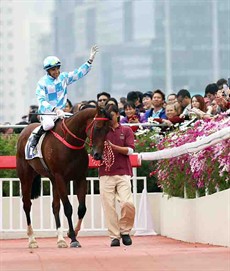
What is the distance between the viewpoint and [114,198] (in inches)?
664

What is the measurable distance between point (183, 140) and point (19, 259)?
14.9 ft

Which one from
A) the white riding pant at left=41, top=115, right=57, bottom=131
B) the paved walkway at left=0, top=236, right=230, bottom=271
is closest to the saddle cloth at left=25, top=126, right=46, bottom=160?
the white riding pant at left=41, top=115, right=57, bottom=131

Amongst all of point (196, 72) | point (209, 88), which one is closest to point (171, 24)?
point (196, 72)

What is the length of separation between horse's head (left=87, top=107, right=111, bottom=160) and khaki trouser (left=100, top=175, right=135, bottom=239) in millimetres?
681

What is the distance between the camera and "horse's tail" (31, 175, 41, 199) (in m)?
18.5

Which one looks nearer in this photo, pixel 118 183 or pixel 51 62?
pixel 118 183

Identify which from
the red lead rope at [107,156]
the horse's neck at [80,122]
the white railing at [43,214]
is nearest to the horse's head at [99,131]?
the red lead rope at [107,156]

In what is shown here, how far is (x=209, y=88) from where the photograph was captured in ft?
67.8

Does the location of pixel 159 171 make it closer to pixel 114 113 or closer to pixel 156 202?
pixel 156 202

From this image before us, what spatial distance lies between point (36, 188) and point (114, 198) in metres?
2.03

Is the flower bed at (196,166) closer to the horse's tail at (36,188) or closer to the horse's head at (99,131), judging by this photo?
the horse's head at (99,131)

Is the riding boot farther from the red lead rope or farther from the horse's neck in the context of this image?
the red lead rope

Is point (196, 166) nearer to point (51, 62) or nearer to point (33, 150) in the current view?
point (33, 150)

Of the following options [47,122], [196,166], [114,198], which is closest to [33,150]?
[47,122]
